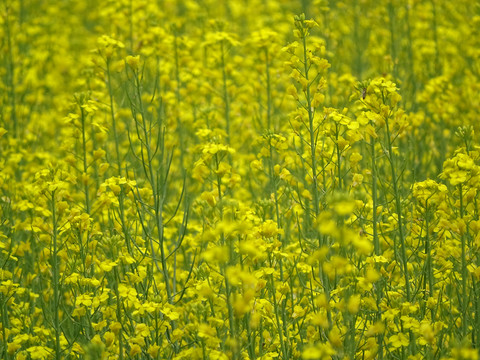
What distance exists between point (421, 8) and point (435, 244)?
564 cm

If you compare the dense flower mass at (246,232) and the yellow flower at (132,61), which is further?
the yellow flower at (132,61)

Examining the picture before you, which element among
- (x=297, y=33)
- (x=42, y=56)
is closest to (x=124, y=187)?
(x=297, y=33)

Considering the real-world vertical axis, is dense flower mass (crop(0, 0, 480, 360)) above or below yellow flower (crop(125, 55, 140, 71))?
below

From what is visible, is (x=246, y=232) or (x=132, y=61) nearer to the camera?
(x=246, y=232)

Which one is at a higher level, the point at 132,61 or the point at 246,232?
Answer: the point at 132,61

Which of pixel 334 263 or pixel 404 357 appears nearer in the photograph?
pixel 334 263

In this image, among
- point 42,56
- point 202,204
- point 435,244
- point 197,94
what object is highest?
point 42,56

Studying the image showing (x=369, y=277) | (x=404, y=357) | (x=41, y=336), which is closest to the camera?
(x=369, y=277)

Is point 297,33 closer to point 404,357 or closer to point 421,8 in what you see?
point 404,357

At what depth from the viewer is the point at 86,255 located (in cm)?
388

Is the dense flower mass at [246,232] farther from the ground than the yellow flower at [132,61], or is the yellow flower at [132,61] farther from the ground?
the yellow flower at [132,61]

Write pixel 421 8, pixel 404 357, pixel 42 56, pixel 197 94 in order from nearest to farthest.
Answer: pixel 404 357 → pixel 197 94 → pixel 421 8 → pixel 42 56

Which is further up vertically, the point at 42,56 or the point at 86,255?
the point at 42,56

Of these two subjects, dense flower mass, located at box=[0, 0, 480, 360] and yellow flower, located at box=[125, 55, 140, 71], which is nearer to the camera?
dense flower mass, located at box=[0, 0, 480, 360]
